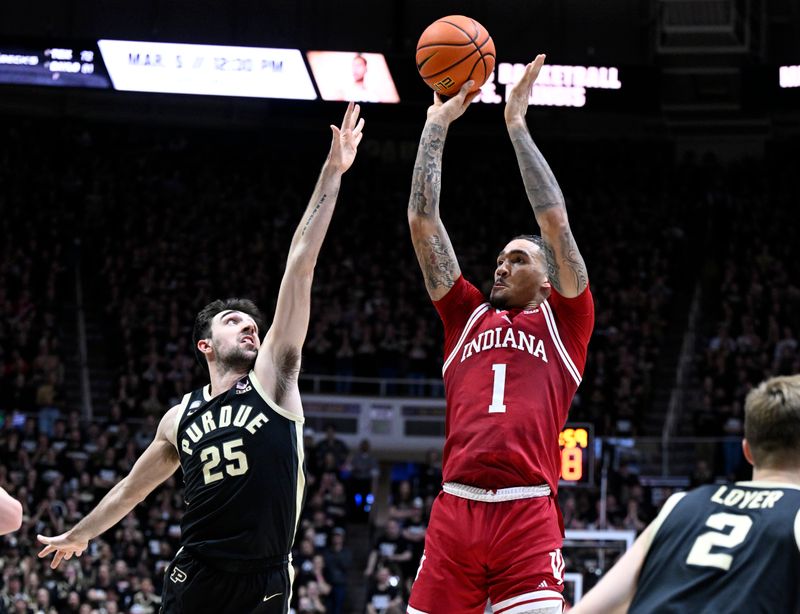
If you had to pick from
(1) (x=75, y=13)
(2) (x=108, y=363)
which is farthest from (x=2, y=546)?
(1) (x=75, y=13)

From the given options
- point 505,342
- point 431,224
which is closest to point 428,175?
point 431,224

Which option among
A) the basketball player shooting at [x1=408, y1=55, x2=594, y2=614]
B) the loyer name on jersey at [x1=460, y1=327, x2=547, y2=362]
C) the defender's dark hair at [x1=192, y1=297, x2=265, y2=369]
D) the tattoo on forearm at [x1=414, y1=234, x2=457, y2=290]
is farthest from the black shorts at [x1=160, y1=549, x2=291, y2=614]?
the tattoo on forearm at [x1=414, y1=234, x2=457, y2=290]

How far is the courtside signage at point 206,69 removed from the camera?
20266 mm

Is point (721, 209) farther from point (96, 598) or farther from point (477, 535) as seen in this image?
point (477, 535)

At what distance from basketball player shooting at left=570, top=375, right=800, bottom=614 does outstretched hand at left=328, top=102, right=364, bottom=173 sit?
10.3ft

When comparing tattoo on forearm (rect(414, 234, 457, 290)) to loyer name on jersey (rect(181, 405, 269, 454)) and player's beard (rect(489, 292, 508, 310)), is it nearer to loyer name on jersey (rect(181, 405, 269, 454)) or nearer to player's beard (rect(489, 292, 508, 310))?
player's beard (rect(489, 292, 508, 310))

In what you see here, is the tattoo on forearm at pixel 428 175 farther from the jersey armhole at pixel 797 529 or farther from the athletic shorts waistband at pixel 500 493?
the jersey armhole at pixel 797 529

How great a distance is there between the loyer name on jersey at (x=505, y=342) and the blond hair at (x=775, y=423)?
2.45 metres

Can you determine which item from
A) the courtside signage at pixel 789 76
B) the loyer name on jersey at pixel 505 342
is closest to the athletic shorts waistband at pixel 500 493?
the loyer name on jersey at pixel 505 342

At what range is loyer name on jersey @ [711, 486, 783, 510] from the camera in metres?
3.51

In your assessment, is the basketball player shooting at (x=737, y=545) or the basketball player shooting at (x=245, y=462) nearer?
the basketball player shooting at (x=737, y=545)

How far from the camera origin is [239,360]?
20.4 feet

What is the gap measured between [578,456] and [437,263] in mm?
8866

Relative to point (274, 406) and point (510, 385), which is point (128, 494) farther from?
point (510, 385)
